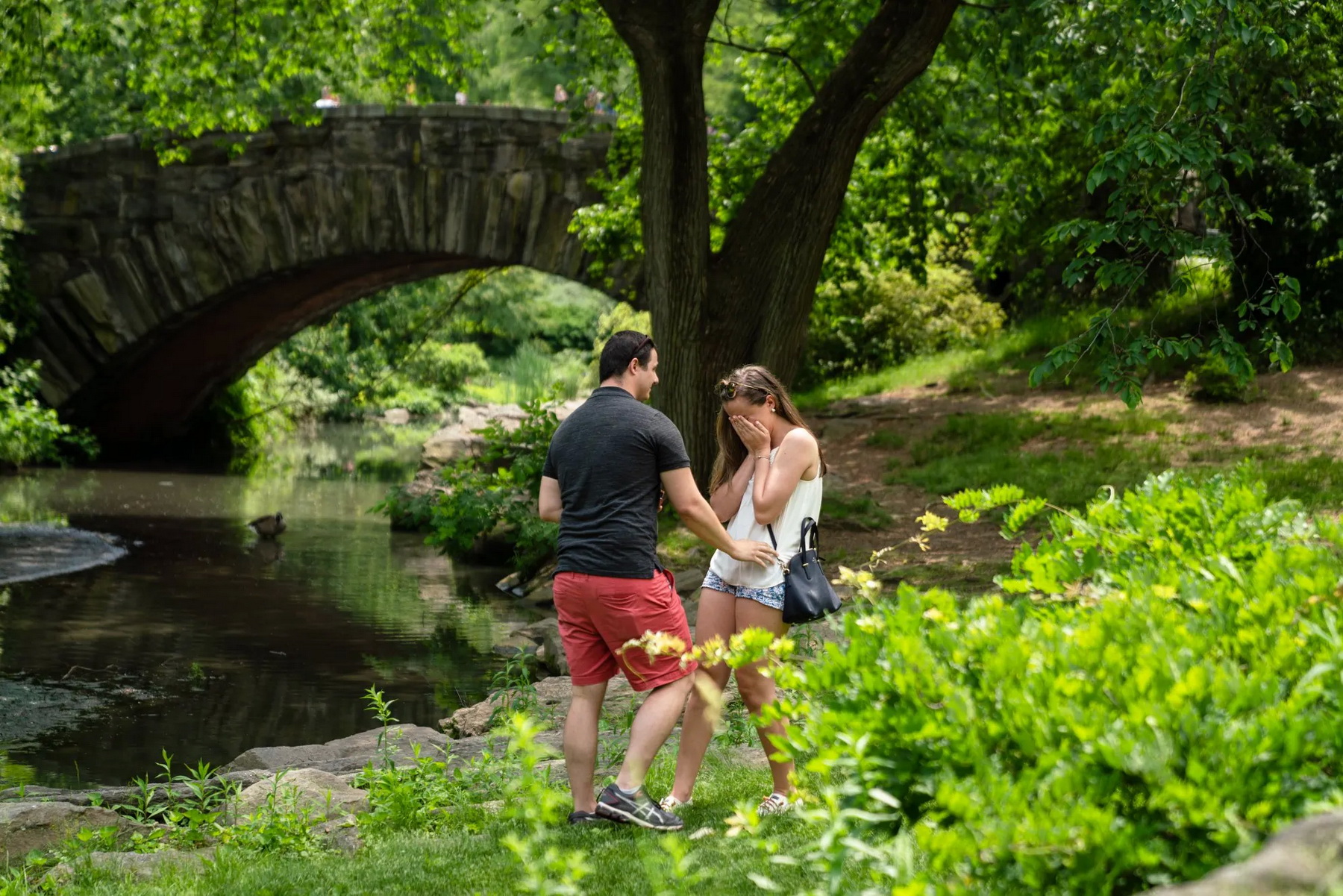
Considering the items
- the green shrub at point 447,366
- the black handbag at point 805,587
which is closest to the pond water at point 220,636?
the black handbag at point 805,587

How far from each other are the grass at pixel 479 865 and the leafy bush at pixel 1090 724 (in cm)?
97

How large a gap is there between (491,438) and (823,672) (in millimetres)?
10082

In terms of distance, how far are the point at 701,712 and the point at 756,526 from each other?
668 millimetres

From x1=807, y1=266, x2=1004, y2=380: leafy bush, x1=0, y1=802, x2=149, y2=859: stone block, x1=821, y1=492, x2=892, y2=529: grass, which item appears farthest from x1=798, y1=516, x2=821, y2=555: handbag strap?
x1=807, y1=266, x2=1004, y2=380: leafy bush

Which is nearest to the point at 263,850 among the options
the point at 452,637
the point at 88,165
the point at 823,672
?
the point at 823,672

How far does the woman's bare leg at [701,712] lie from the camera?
4.86 meters

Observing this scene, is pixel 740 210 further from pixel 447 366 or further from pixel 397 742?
pixel 447 366

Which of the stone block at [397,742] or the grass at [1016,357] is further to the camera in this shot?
the grass at [1016,357]

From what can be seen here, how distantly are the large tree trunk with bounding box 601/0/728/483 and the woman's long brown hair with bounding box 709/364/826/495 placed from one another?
517cm

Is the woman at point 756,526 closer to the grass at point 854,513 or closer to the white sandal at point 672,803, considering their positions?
the white sandal at point 672,803

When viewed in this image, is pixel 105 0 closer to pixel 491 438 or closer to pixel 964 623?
pixel 491 438

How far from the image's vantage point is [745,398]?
16.6ft

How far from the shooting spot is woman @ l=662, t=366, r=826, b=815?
15.9ft

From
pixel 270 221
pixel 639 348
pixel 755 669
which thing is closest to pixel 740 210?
pixel 639 348
